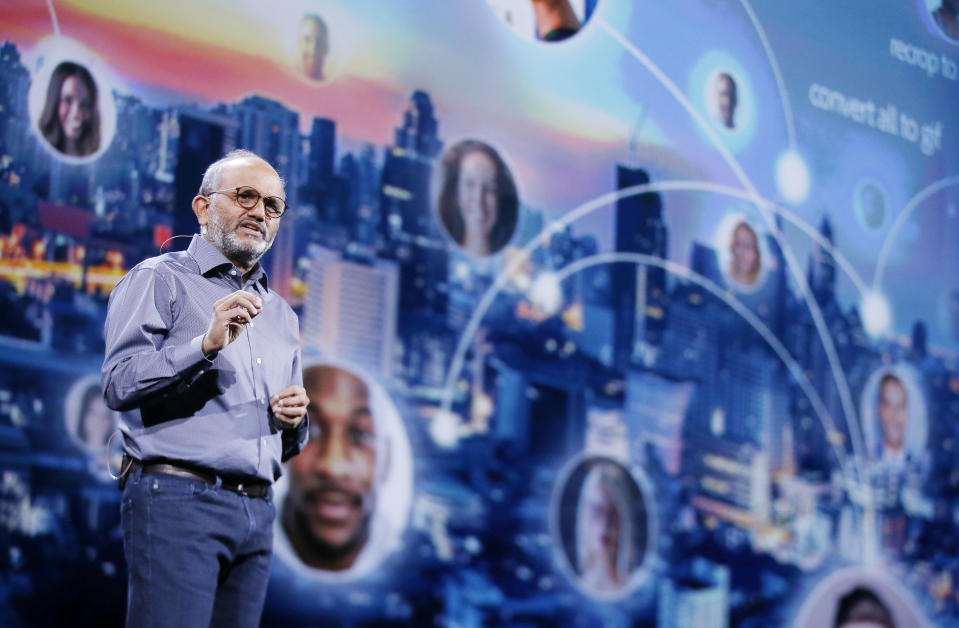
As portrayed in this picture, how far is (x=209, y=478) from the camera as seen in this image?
60.4 inches

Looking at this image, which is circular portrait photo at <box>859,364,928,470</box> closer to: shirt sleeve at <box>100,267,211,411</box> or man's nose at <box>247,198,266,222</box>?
man's nose at <box>247,198,266,222</box>

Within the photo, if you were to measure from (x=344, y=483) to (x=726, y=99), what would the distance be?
2.13m

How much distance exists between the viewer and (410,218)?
→ 122 inches

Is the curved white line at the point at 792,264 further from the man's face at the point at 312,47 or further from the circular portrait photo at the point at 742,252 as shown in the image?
the man's face at the point at 312,47

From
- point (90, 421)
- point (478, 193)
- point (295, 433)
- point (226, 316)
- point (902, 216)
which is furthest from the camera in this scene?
point (902, 216)

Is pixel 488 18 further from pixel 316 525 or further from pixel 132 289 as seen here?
pixel 132 289

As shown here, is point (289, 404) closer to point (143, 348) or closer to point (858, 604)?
point (143, 348)

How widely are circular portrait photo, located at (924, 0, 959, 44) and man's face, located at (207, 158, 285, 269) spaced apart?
390 cm

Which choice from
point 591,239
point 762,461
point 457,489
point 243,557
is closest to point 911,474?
point 762,461

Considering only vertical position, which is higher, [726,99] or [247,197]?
[726,99]

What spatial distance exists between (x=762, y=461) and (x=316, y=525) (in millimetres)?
1870

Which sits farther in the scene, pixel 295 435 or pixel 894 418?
pixel 894 418

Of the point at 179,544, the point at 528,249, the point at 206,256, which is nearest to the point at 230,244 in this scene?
the point at 206,256

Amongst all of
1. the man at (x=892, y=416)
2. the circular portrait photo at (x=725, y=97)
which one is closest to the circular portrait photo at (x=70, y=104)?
the circular portrait photo at (x=725, y=97)
